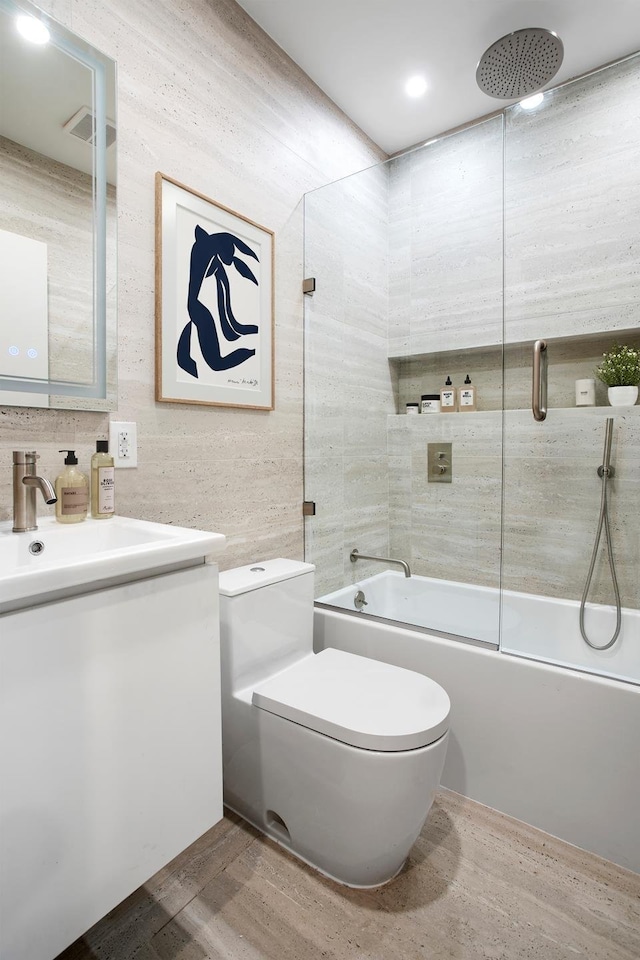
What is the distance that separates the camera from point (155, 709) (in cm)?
93

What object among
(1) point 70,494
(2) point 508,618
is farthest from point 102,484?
(2) point 508,618

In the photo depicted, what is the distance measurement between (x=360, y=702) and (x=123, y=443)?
0.96 m

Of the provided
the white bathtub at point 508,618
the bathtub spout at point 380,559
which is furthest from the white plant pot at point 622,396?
the bathtub spout at point 380,559

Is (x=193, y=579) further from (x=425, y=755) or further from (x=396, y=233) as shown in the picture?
(x=396, y=233)

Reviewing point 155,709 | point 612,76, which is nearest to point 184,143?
point 612,76

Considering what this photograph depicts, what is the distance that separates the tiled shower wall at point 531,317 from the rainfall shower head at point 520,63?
0.24 m

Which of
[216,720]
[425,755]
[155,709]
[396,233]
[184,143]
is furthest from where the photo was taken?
[396,233]

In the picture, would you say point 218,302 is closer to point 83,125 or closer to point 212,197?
point 212,197

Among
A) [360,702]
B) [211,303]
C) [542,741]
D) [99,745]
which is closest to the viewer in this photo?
[99,745]

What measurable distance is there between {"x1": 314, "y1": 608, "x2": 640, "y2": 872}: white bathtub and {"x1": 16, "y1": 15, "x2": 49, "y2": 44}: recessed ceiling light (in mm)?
1946

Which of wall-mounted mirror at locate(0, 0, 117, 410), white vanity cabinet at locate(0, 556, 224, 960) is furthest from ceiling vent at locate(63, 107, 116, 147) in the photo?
white vanity cabinet at locate(0, 556, 224, 960)

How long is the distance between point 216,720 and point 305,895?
604 millimetres

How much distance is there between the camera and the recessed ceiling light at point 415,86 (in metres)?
2.04

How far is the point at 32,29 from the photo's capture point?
3.88ft
